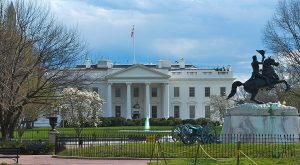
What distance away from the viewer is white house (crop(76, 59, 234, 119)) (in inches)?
4355

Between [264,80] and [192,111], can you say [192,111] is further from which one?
[264,80]

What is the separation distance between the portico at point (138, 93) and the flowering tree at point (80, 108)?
3125 cm

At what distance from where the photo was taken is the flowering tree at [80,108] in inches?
2609

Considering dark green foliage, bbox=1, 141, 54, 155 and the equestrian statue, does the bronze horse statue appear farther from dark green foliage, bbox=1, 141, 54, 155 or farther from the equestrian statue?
dark green foliage, bbox=1, 141, 54, 155

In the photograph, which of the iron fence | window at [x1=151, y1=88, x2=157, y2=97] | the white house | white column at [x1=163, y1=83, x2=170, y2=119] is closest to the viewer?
the iron fence

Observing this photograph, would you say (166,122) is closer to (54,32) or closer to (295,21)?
(295,21)

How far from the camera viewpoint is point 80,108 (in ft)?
229

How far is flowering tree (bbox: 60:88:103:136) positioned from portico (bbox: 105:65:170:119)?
3125 centimetres

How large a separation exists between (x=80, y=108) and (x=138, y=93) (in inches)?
1753

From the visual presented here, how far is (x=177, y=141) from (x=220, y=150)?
5.67m

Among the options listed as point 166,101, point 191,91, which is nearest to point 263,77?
point 166,101

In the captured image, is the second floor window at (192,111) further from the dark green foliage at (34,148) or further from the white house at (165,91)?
the dark green foliage at (34,148)

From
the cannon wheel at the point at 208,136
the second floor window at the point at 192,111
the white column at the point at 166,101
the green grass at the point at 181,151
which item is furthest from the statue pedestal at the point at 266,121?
the second floor window at the point at 192,111

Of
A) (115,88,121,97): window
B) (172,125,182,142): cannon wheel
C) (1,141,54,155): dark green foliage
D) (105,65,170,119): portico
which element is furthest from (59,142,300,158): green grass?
(115,88,121,97): window
